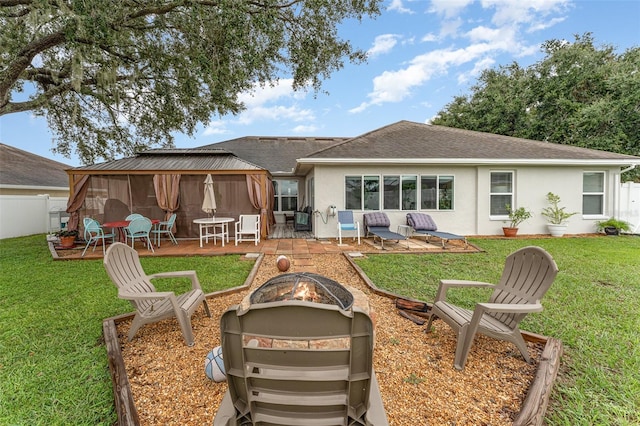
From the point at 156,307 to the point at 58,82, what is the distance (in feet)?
33.1

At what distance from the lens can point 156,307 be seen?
3090 mm

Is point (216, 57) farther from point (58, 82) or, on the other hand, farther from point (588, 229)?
point (588, 229)

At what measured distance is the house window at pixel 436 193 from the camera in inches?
375

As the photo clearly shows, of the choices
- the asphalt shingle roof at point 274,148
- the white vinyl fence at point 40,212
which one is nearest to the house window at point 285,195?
the asphalt shingle roof at point 274,148

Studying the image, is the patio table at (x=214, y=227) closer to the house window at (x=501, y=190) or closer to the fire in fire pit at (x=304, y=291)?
the fire in fire pit at (x=304, y=291)

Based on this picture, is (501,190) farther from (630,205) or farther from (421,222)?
(630,205)

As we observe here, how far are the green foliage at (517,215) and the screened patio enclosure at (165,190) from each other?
28.3 ft

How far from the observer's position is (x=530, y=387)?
214 cm

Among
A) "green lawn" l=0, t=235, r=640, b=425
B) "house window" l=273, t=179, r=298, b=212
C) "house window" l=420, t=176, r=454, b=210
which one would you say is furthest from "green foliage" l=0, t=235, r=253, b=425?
"house window" l=273, t=179, r=298, b=212

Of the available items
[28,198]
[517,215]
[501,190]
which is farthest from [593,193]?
[28,198]

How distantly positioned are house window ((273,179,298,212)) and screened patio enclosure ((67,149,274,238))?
13.6ft

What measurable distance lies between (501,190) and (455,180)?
70.3 inches

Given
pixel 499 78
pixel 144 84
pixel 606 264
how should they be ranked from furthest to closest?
pixel 499 78
pixel 144 84
pixel 606 264

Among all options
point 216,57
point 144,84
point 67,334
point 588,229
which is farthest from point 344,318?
point 588,229
